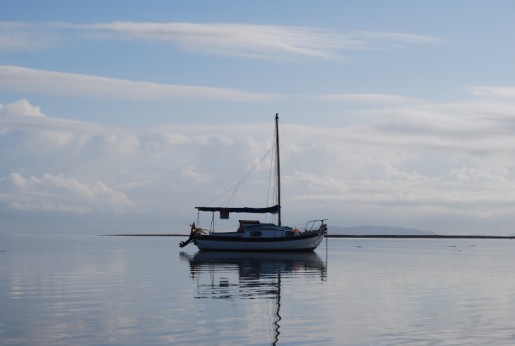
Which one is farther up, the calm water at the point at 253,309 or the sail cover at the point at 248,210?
the sail cover at the point at 248,210

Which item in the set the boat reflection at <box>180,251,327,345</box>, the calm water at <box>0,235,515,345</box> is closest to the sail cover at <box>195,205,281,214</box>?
the boat reflection at <box>180,251,327,345</box>

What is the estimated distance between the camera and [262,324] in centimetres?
2605

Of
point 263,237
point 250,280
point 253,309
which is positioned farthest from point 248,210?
point 253,309

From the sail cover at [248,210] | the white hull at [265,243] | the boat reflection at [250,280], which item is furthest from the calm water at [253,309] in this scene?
the sail cover at [248,210]

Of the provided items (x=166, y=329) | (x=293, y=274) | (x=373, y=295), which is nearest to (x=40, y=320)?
(x=166, y=329)

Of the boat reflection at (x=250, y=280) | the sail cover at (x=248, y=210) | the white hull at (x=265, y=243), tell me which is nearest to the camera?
the boat reflection at (x=250, y=280)

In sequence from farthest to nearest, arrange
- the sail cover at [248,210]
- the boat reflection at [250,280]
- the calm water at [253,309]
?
the sail cover at [248,210], the boat reflection at [250,280], the calm water at [253,309]

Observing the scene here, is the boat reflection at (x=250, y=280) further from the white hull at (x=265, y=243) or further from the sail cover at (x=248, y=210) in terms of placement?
the sail cover at (x=248, y=210)

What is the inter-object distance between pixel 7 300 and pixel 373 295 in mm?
17133

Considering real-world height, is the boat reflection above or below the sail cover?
below

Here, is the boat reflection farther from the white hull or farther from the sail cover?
the sail cover

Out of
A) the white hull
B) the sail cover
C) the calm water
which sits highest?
the sail cover

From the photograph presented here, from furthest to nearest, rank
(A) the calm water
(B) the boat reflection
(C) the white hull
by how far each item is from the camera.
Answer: (C) the white hull < (B) the boat reflection < (A) the calm water

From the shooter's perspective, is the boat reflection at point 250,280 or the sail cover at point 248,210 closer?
the boat reflection at point 250,280
